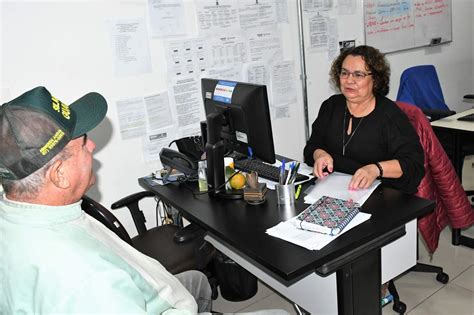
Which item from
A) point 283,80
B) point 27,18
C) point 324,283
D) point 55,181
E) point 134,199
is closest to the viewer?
point 55,181

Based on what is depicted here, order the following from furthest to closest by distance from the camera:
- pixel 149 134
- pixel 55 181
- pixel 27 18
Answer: pixel 149 134
pixel 27 18
pixel 55 181

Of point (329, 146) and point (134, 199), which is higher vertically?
point (329, 146)

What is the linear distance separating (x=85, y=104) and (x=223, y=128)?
0.84m

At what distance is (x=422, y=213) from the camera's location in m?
1.63

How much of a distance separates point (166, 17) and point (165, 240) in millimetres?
1230

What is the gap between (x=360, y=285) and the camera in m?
1.56

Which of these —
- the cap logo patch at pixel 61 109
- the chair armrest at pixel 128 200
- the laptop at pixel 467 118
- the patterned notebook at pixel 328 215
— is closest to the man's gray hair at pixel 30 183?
the cap logo patch at pixel 61 109

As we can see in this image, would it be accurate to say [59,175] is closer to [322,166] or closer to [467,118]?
[322,166]

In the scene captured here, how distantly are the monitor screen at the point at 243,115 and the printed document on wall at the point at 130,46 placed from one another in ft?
2.05

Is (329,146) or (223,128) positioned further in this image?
(329,146)

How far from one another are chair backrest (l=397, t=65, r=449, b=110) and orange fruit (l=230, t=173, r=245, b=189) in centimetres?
201

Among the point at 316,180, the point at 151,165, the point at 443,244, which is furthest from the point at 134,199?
the point at 443,244

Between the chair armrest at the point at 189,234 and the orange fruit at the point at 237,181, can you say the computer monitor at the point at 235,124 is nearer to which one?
the orange fruit at the point at 237,181

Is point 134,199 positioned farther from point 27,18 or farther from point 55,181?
point 55,181
